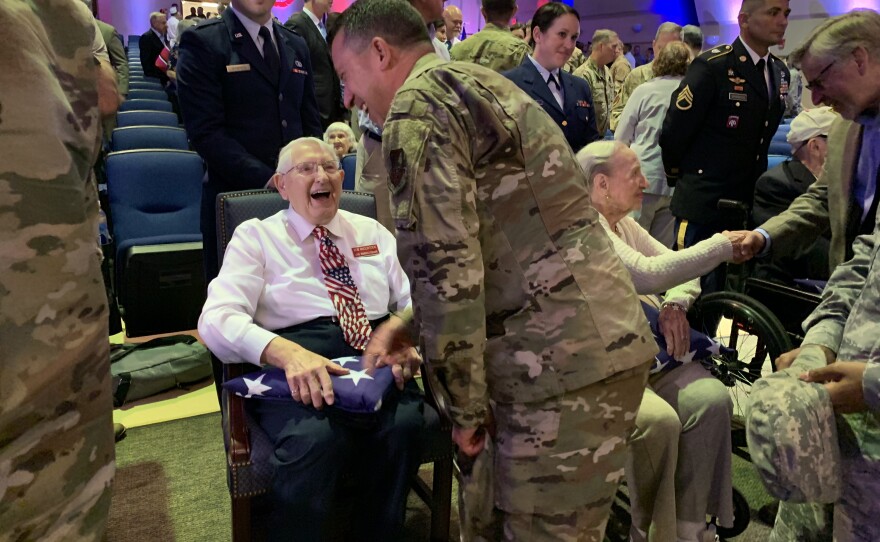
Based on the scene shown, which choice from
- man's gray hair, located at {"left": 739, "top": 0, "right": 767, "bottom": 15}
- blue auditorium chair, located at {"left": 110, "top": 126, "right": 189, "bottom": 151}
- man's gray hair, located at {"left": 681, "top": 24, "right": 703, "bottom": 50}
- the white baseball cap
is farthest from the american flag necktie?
man's gray hair, located at {"left": 681, "top": 24, "right": 703, "bottom": 50}

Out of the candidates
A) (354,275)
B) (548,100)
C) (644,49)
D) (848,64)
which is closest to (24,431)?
(354,275)

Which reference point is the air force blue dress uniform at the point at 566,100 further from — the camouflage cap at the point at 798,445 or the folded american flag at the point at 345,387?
the camouflage cap at the point at 798,445

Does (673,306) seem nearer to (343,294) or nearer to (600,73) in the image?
(343,294)

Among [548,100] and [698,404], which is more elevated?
[548,100]

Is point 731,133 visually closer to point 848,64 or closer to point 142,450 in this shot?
point 848,64

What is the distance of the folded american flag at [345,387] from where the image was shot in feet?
5.57

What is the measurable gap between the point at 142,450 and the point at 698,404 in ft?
6.64

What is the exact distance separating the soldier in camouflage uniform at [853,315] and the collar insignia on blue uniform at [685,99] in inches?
45.8

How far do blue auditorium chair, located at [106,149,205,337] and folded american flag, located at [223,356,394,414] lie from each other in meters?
2.08

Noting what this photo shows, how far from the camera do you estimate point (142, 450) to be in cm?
265

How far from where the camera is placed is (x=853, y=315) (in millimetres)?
1482

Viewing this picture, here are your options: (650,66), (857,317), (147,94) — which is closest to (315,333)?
(857,317)

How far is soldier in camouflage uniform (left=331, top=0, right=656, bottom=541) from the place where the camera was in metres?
1.17

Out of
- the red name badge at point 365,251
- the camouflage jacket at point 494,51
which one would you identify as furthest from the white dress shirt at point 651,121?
the red name badge at point 365,251
